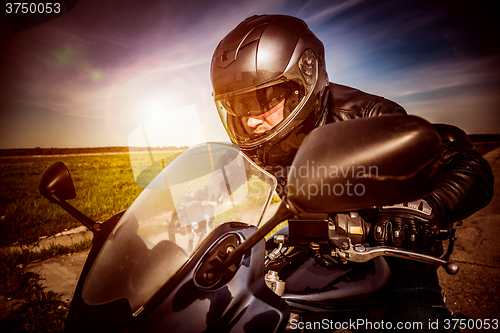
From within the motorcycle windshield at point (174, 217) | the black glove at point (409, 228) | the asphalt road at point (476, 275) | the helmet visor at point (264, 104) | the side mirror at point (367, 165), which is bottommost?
the asphalt road at point (476, 275)

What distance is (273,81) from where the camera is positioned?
71.2 inches

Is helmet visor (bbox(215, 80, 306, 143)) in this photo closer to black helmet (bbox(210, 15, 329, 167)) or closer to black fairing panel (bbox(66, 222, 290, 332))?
black helmet (bbox(210, 15, 329, 167))

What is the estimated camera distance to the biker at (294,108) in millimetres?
1334

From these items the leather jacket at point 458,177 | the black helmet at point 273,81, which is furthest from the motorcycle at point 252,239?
the black helmet at point 273,81

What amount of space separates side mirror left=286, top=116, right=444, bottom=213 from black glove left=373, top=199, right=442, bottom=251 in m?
0.68

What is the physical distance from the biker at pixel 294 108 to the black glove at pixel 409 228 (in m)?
0.06

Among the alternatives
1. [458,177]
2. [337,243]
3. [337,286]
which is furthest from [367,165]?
[458,177]

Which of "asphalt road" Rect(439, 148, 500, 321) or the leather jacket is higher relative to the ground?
the leather jacket

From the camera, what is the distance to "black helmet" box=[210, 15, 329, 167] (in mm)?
1790

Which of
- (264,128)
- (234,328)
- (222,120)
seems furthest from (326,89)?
(234,328)

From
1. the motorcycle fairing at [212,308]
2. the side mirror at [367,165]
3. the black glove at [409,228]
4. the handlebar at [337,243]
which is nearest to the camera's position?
the side mirror at [367,165]

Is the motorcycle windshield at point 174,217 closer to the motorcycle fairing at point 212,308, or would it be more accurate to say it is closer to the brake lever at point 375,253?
the motorcycle fairing at point 212,308

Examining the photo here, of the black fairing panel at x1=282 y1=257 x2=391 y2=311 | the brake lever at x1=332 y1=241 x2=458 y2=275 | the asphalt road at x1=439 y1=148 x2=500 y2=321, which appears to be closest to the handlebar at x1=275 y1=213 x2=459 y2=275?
→ the brake lever at x1=332 y1=241 x2=458 y2=275

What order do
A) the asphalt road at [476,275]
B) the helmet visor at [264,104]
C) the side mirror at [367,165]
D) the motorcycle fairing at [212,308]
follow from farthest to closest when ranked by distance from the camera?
the asphalt road at [476,275] → the helmet visor at [264,104] → the motorcycle fairing at [212,308] → the side mirror at [367,165]
